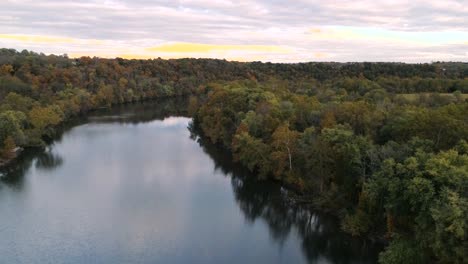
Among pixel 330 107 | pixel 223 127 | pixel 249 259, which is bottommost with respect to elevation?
pixel 249 259

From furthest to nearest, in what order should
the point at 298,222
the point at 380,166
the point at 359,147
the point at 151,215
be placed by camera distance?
the point at 151,215
the point at 298,222
the point at 359,147
the point at 380,166

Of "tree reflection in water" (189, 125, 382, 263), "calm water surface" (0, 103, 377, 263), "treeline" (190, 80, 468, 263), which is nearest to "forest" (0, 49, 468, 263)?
"treeline" (190, 80, 468, 263)

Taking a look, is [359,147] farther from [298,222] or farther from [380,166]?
[298,222]

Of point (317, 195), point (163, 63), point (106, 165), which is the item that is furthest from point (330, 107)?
point (163, 63)

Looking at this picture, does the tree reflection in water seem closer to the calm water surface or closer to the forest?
the calm water surface

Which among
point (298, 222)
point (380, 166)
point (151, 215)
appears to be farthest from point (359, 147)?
→ point (151, 215)

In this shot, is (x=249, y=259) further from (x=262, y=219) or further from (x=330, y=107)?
(x=330, y=107)
